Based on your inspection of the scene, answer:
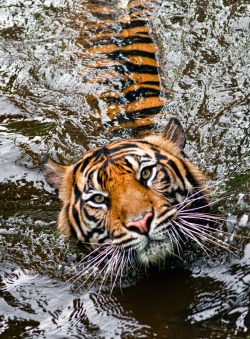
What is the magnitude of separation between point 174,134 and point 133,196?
898mm

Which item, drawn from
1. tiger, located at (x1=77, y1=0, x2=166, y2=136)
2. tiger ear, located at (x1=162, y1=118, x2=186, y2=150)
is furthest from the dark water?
tiger ear, located at (x1=162, y1=118, x2=186, y2=150)

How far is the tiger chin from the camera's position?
155 inches

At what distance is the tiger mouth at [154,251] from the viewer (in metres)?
3.94

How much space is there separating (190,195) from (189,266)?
0.43 m

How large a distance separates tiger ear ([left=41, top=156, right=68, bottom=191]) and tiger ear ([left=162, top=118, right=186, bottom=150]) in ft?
2.41

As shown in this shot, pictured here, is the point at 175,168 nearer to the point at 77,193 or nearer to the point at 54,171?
the point at 77,193

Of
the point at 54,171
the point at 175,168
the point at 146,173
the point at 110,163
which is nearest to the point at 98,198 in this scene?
the point at 110,163

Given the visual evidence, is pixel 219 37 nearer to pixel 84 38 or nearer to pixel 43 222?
pixel 84 38

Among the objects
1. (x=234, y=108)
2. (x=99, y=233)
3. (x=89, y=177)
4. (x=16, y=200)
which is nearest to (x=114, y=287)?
(x=99, y=233)

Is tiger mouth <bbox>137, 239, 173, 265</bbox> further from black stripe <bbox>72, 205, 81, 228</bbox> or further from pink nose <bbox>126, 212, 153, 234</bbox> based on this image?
black stripe <bbox>72, 205, 81, 228</bbox>

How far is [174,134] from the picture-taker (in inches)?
189

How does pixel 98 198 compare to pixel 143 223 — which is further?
pixel 98 198

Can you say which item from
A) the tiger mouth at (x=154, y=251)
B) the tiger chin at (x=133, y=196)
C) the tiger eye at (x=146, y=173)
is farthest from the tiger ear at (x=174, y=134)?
the tiger mouth at (x=154, y=251)

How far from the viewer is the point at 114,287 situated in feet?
14.4
